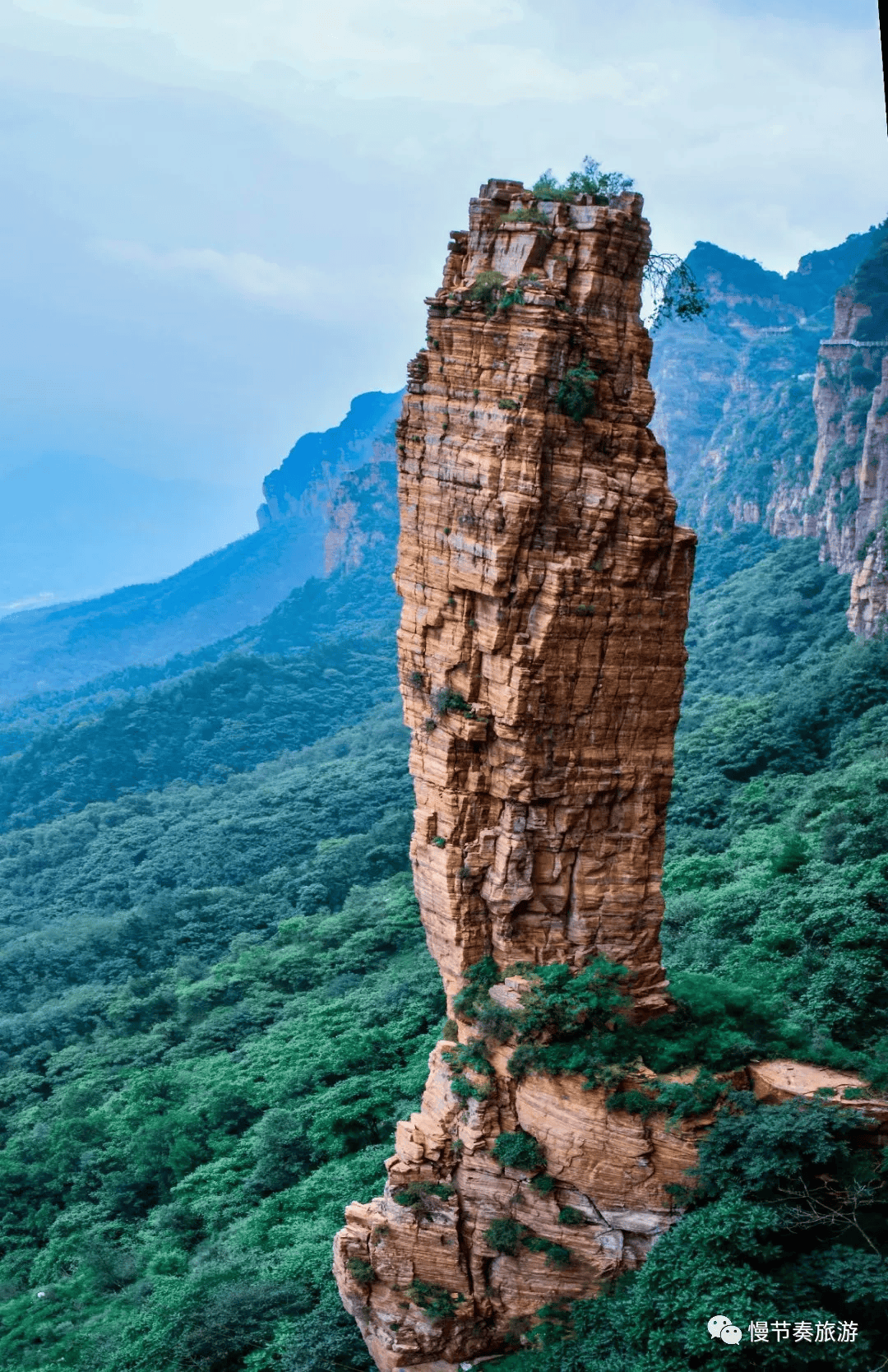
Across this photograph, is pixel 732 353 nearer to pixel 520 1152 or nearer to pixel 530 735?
pixel 530 735

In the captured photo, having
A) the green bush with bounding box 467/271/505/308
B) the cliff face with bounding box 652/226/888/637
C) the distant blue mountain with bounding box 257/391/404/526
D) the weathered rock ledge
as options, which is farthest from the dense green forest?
the distant blue mountain with bounding box 257/391/404/526

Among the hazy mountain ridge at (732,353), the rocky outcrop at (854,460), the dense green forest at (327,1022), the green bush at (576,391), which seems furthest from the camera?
the hazy mountain ridge at (732,353)

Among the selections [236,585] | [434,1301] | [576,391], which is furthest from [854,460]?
[236,585]

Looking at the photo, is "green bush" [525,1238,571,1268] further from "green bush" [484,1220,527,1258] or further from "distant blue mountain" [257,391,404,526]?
"distant blue mountain" [257,391,404,526]

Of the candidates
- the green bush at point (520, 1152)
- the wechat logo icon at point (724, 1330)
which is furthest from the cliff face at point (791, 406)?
the wechat logo icon at point (724, 1330)

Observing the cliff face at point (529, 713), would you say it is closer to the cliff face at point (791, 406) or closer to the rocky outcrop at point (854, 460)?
the cliff face at point (791, 406)

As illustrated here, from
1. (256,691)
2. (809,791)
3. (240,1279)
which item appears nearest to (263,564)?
(256,691)
